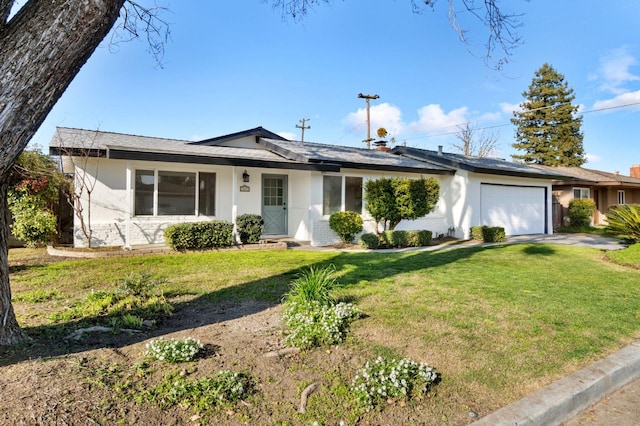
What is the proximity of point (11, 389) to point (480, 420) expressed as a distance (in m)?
3.06

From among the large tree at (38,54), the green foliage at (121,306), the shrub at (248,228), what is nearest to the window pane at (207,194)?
the shrub at (248,228)

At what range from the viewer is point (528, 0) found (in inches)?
223

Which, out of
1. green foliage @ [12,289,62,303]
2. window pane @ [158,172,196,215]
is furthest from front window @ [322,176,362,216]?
green foliage @ [12,289,62,303]

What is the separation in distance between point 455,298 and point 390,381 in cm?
293

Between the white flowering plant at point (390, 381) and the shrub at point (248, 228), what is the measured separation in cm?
850

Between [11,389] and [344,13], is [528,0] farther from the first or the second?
[11,389]

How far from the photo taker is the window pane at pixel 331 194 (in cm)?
1292

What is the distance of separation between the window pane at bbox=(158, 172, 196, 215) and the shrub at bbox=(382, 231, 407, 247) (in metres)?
6.09

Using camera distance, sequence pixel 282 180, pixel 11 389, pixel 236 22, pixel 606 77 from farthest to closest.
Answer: pixel 606 77 < pixel 282 180 < pixel 236 22 < pixel 11 389

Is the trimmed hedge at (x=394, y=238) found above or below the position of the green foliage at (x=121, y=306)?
above

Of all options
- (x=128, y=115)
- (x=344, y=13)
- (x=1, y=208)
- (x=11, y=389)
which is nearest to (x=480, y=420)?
(x=11, y=389)

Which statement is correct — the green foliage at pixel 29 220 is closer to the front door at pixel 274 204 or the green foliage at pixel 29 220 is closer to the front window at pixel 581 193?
the front door at pixel 274 204

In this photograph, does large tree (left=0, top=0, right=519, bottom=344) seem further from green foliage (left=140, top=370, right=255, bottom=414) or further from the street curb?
the street curb

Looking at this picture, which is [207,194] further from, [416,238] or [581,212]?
[581,212]
